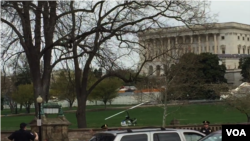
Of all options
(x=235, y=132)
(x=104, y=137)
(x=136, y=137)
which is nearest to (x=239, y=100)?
(x=136, y=137)

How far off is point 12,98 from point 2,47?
66880 mm

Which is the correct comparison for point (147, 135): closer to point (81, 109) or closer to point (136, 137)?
point (136, 137)

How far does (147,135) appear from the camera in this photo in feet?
40.7

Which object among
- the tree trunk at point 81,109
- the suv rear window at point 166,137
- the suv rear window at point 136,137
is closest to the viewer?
the suv rear window at point 136,137

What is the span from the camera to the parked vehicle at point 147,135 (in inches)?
475

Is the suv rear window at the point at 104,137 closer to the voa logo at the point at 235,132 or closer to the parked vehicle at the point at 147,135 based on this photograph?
the parked vehicle at the point at 147,135

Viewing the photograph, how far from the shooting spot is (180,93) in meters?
39.9

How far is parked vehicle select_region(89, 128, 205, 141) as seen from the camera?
12062 millimetres

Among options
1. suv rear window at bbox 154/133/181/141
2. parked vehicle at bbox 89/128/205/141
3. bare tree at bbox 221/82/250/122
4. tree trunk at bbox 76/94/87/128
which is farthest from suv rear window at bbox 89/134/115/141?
bare tree at bbox 221/82/250/122

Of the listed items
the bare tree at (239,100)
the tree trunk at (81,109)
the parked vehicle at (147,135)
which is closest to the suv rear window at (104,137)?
the parked vehicle at (147,135)

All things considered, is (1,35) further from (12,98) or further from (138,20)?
(12,98)

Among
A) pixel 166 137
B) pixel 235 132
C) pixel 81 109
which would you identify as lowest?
pixel 81 109

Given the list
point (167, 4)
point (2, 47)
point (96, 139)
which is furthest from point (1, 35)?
point (96, 139)

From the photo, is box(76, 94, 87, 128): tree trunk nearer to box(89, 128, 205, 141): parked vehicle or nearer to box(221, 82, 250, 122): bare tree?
box(221, 82, 250, 122): bare tree
